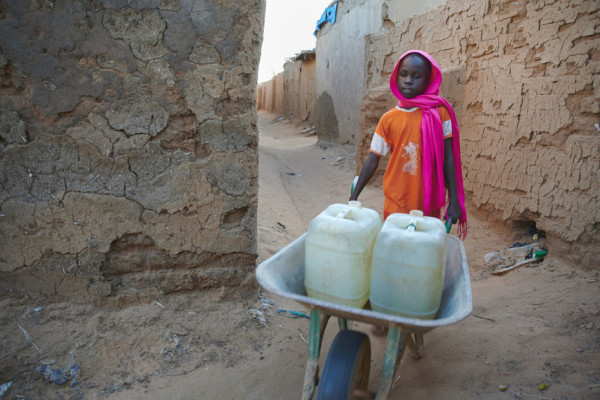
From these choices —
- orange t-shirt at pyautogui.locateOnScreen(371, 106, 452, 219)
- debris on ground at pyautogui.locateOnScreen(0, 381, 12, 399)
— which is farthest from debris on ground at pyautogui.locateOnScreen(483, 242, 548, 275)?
debris on ground at pyautogui.locateOnScreen(0, 381, 12, 399)

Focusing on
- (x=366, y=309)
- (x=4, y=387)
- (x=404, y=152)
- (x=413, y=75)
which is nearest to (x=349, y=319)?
(x=366, y=309)

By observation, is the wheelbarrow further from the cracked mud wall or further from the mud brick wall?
the mud brick wall

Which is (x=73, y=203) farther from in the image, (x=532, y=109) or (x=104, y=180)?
(x=532, y=109)

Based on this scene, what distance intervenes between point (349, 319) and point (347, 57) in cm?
996

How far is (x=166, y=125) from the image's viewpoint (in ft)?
7.64

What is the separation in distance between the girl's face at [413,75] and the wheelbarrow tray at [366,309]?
2.98 ft

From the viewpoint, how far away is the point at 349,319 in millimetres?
1550

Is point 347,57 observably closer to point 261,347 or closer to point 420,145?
point 420,145

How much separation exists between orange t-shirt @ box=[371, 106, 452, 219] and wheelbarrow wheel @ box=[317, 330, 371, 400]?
1.04 meters

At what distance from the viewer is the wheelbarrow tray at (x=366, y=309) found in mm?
1275

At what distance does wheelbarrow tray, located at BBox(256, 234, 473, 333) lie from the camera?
1275 millimetres

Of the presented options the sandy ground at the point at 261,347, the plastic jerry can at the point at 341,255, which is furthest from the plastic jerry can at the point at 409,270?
the sandy ground at the point at 261,347

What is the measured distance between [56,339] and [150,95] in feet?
4.76

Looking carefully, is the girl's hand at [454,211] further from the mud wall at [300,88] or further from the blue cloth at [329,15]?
the mud wall at [300,88]
